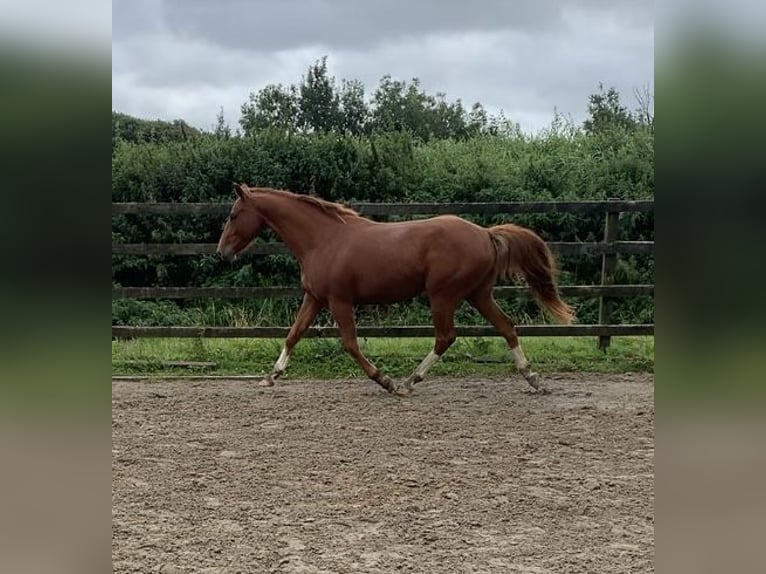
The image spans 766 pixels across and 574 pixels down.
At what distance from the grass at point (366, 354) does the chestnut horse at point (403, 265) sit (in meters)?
0.86

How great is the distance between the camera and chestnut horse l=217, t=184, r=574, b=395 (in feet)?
18.3

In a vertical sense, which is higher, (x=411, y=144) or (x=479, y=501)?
(x=411, y=144)

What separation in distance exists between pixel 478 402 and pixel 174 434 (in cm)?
220

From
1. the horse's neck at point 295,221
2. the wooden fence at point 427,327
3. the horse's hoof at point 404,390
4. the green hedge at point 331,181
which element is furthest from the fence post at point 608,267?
the horse's neck at point 295,221

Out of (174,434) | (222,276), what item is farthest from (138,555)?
(222,276)

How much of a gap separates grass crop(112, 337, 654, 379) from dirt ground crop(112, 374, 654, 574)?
772mm

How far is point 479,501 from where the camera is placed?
3.26 metres

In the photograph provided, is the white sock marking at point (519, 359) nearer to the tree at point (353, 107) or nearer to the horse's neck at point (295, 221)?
the horse's neck at point (295, 221)

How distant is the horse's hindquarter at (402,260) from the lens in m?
5.55

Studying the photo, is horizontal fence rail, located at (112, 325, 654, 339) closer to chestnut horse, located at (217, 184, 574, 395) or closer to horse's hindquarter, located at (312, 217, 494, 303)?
chestnut horse, located at (217, 184, 574, 395)

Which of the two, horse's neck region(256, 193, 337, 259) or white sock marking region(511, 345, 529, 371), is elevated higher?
horse's neck region(256, 193, 337, 259)

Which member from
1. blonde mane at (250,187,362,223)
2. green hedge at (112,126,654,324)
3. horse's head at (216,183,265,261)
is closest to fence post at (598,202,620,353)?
green hedge at (112,126,654,324)

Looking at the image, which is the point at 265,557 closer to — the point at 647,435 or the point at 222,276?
the point at 647,435
